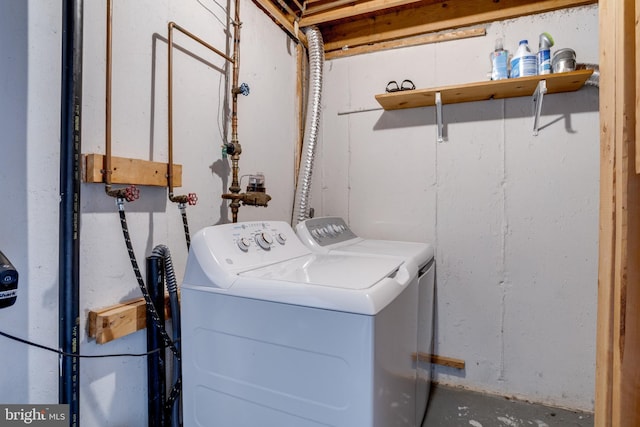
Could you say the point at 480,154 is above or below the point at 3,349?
above

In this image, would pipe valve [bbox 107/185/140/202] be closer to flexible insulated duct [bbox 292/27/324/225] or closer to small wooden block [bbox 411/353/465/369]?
flexible insulated duct [bbox 292/27/324/225]

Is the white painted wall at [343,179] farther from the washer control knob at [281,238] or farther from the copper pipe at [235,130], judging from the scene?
the washer control knob at [281,238]

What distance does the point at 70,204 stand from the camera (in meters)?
0.98

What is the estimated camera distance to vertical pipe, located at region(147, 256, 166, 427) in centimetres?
124

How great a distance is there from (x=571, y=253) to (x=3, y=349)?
95.1 inches

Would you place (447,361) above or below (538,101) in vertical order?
below

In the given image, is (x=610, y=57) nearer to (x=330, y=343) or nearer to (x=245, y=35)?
(x=330, y=343)

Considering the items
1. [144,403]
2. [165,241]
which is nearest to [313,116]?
[165,241]

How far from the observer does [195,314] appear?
117 cm

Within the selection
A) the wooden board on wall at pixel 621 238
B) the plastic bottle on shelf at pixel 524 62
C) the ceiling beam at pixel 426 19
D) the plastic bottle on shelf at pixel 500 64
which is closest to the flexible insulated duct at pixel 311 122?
the ceiling beam at pixel 426 19

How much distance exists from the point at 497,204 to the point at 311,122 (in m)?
1.24

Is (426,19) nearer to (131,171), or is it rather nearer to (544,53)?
(544,53)

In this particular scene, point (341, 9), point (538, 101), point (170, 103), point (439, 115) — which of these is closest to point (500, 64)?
point (538, 101)

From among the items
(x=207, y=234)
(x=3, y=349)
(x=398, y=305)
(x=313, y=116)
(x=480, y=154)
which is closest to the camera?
(x=3, y=349)
